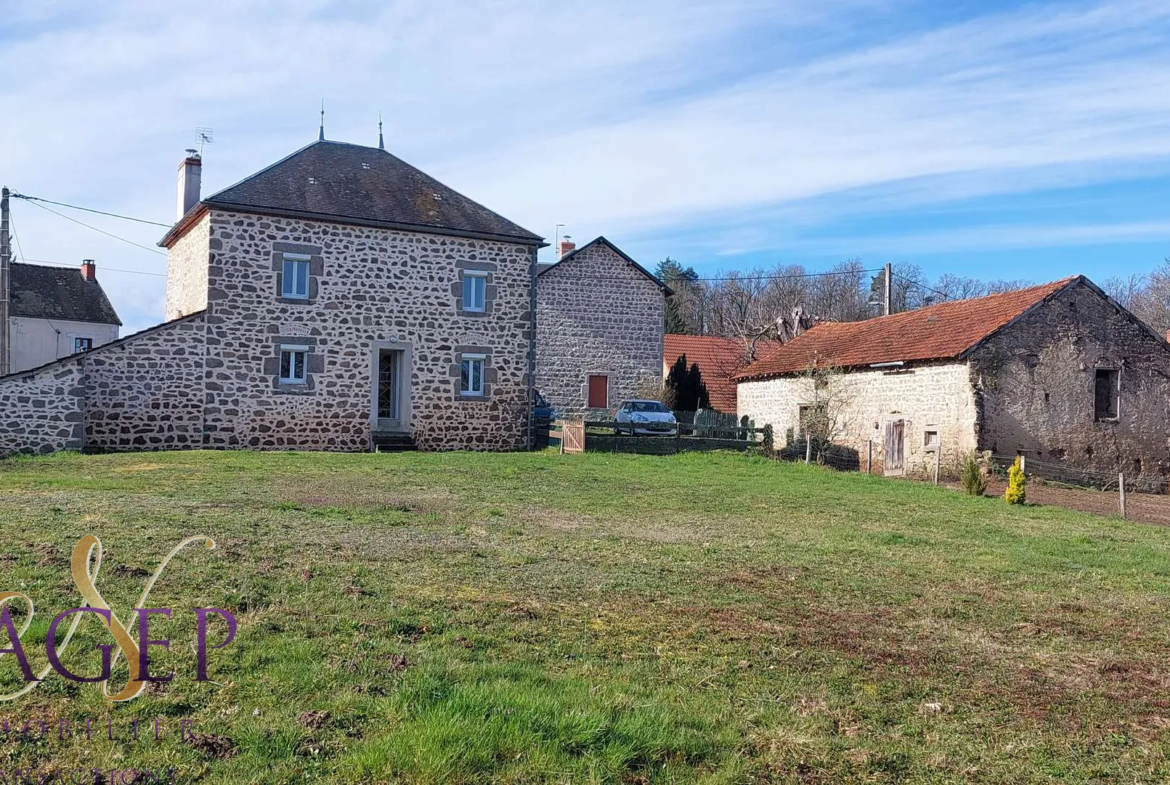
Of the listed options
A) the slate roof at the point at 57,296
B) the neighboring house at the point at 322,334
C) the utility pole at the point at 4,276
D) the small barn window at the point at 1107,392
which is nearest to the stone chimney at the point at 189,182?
the neighboring house at the point at 322,334

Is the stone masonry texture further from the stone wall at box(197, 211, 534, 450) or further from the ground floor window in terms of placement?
the ground floor window

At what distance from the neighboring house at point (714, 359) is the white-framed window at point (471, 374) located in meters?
16.0

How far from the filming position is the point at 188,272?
2325 cm

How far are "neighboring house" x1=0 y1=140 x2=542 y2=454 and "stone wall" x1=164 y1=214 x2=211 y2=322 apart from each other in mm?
92

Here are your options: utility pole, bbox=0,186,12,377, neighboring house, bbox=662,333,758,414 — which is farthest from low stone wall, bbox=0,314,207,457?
neighboring house, bbox=662,333,758,414

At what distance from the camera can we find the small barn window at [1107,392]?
23.4 m

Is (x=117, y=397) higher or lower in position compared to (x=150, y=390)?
lower

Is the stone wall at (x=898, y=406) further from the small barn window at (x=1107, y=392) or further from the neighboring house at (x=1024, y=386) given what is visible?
the small barn window at (x=1107, y=392)

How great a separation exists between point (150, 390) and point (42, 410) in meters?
2.19

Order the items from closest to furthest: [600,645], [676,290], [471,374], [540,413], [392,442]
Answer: [600,645] < [392,442] < [471,374] < [540,413] < [676,290]

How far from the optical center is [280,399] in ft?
71.3

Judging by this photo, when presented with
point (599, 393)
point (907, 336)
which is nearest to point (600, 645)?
point (907, 336)

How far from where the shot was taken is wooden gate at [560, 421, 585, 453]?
2262 cm

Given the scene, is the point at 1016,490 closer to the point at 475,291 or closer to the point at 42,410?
the point at 475,291
